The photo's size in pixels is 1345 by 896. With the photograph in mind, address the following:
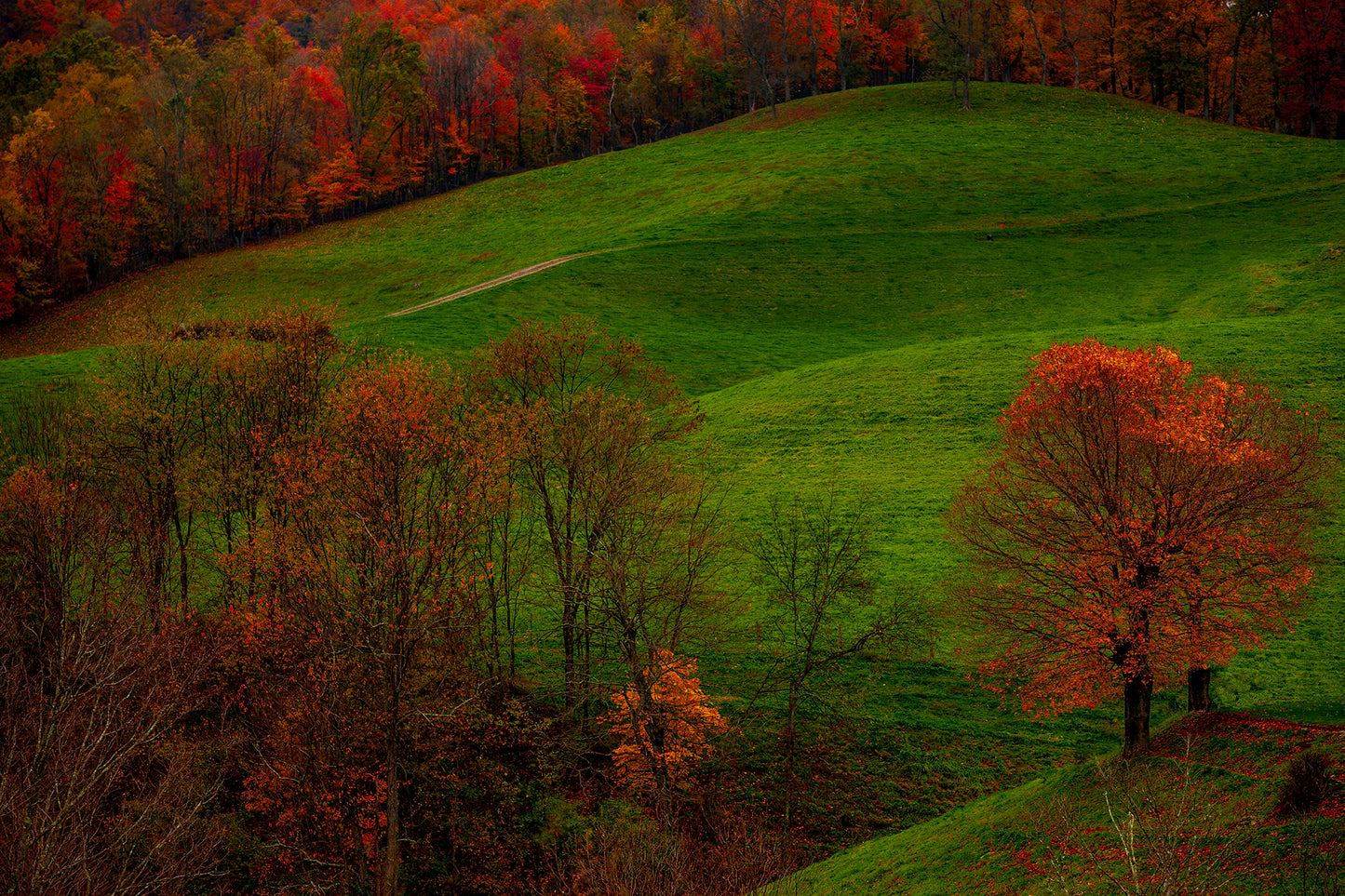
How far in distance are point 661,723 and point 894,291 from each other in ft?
167

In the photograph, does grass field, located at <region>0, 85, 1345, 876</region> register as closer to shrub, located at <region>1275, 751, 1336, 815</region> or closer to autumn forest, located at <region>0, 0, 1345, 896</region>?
autumn forest, located at <region>0, 0, 1345, 896</region>

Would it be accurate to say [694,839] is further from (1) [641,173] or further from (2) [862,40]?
(2) [862,40]

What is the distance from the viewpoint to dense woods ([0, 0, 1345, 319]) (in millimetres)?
100750

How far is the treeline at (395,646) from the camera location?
28891 mm

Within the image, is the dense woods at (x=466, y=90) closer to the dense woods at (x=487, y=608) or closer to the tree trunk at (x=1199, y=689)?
the dense woods at (x=487, y=608)

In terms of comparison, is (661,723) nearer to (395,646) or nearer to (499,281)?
(395,646)

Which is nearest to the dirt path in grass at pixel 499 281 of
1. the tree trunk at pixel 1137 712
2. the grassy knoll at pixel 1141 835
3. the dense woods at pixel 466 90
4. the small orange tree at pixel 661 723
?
the dense woods at pixel 466 90

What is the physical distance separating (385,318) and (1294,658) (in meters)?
56.4

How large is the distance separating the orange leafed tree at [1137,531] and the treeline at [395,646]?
5.81 m

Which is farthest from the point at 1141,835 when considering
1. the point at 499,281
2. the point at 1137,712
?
the point at 499,281

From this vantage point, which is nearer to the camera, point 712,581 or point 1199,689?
point 1199,689

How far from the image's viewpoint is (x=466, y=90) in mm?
130500

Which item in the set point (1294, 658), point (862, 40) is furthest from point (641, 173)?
point (1294, 658)

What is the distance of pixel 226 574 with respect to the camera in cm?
3531
